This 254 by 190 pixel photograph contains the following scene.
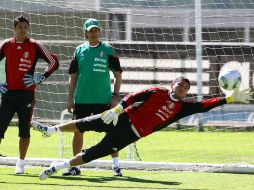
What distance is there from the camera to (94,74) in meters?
12.1

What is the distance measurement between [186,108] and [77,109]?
1.70m

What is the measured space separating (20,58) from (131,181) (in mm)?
2243

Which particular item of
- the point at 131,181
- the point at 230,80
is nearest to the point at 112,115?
the point at 131,181

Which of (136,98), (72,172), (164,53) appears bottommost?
(72,172)

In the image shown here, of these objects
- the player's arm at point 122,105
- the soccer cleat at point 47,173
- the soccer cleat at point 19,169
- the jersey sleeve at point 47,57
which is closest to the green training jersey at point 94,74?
the jersey sleeve at point 47,57

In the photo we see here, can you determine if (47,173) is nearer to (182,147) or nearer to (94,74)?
(94,74)

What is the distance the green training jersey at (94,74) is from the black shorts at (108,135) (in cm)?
76

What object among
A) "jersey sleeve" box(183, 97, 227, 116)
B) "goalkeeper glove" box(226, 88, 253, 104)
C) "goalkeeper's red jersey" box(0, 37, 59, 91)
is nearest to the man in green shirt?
"goalkeeper's red jersey" box(0, 37, 59, 91)

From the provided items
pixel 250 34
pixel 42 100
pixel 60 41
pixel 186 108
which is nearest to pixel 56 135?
pixel 42 100

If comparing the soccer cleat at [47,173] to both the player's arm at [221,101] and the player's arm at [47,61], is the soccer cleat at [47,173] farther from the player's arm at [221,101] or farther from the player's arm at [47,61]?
the player's arm at [221,101]

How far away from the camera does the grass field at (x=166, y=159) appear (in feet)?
36.1

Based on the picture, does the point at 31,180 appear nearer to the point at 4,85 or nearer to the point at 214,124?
the point at 4,85

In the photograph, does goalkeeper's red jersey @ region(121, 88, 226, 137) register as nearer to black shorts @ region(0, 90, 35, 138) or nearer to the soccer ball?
the soccer ball

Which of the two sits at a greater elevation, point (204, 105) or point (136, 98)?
point (136, 98)
